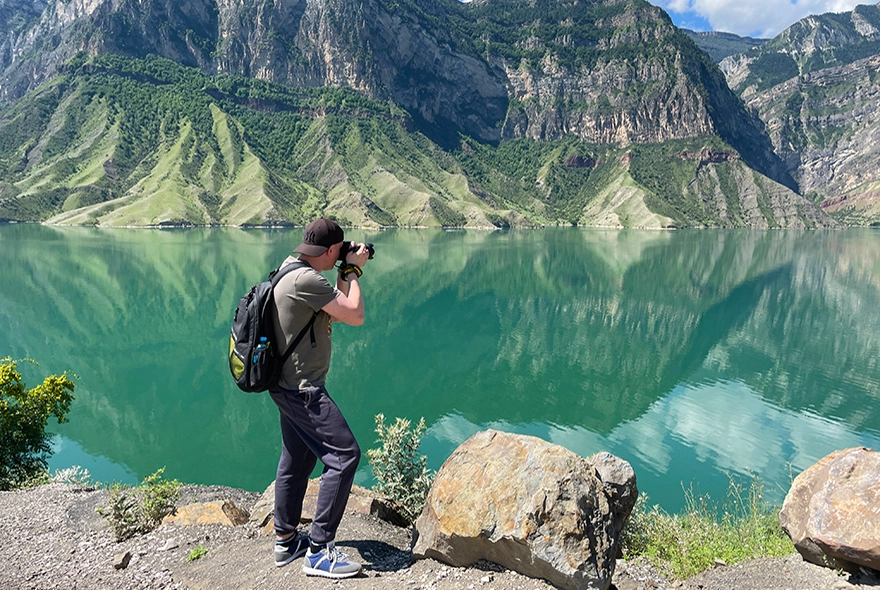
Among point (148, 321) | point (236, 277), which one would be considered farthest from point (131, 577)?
point (236, 277)

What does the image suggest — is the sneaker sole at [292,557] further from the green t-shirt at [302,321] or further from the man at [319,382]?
the green t-shirt at [302,321]

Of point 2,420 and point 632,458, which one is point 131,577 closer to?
point 2,420

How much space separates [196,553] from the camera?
20.0 ft

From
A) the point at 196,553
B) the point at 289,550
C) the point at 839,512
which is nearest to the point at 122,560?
the point at 196,553

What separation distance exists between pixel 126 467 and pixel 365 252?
17.5m

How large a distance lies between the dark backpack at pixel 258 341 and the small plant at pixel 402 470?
3.74m

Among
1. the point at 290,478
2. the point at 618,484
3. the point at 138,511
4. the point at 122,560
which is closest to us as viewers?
the point at 290,478

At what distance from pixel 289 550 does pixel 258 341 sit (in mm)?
2252

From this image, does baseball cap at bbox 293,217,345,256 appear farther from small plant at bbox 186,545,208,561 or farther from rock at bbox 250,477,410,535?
small plant at bbox 186,545,208,561

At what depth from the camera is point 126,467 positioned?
1864cm

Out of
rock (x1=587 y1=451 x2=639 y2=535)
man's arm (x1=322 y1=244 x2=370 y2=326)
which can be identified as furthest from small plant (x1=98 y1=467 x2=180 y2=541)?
rock (x1=587 y1=451 x2=639 y2=535)

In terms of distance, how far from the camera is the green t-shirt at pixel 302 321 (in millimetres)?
5094

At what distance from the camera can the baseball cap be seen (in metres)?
5.37

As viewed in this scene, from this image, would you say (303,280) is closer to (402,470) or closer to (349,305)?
(349,305)
